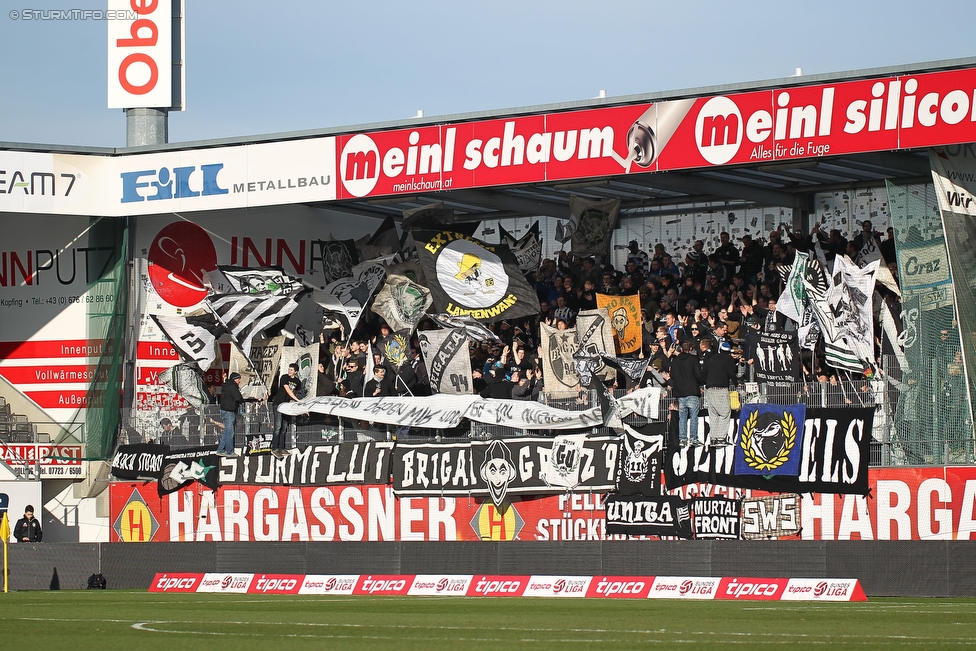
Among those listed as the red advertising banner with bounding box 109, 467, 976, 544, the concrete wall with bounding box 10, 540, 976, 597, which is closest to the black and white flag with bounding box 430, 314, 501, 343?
the red advertising banner with bounding box 109, 467, 976, 544

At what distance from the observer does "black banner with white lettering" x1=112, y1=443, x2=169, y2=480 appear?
91.2ft

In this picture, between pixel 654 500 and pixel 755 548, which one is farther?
pixel 654 500

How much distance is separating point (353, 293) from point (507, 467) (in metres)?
6.10

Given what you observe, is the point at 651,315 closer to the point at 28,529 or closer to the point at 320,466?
the point at 320,466

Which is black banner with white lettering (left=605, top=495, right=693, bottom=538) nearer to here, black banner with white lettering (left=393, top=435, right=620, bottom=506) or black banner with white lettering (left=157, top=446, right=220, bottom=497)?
black banner with white lettering (left=393, top=435, right=620, bottom=506)

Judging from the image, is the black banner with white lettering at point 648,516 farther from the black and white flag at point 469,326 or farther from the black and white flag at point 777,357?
the black and white flag at point 469,326

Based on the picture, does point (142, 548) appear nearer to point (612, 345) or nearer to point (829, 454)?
point (612, 345)

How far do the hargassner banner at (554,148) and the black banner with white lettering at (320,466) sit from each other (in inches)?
193

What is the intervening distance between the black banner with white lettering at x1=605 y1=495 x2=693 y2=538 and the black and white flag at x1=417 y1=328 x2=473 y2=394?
4137mm

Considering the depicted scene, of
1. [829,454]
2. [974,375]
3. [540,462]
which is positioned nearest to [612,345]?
[540,462]

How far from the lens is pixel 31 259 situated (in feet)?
99.9

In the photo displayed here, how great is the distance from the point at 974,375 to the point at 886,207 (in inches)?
267

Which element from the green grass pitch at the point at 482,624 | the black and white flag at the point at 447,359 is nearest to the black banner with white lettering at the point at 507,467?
the black and white flag at the point at 447,359

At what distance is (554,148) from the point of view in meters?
24.9
